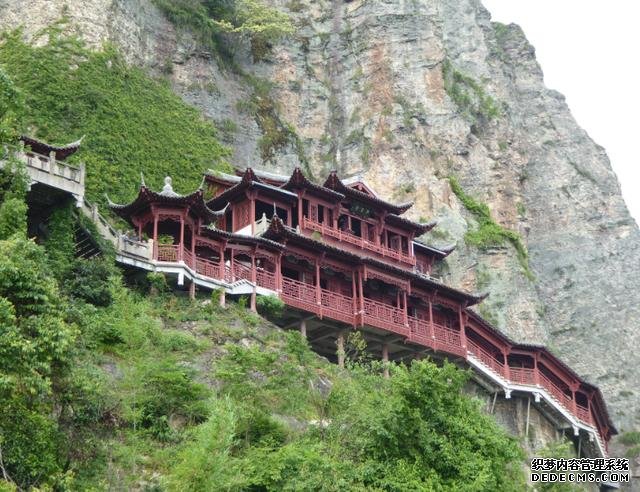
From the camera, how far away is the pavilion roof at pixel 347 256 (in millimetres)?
35875

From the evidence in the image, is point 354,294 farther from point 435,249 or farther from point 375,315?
point 435,249

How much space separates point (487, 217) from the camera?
56.0 meters

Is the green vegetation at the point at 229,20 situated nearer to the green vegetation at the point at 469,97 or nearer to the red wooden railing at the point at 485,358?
the green vegetation at the point at 469,97

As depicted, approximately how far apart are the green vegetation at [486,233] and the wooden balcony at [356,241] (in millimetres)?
9636

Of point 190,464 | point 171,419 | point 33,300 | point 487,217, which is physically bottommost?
point 190,464

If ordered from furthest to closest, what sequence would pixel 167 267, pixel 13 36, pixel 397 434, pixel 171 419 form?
pixel 13 36, pixel 167 267, pixel 171 419, pixel 397 434

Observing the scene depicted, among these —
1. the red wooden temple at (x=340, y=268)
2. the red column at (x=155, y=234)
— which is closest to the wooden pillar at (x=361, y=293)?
the red wooden temple at (x=340, y=268)

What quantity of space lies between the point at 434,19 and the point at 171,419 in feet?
155

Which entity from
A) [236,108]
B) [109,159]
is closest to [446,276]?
[236,108]

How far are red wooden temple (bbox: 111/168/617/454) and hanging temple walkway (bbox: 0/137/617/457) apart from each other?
0.18 ft

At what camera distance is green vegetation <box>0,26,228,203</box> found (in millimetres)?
40938

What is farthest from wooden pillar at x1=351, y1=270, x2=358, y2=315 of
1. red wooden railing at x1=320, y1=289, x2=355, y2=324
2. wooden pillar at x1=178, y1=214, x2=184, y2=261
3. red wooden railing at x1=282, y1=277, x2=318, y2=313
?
wooden pillar at x1=178, y1=214, x2=184, y2=261

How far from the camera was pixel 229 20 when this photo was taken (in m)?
59.0

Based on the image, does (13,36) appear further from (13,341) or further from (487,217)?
(13,341)
